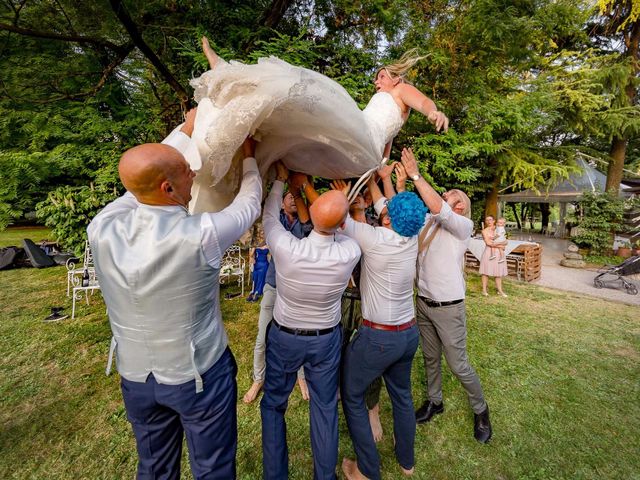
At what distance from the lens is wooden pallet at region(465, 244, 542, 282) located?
8695mm

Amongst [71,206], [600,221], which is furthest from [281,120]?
[600,221]

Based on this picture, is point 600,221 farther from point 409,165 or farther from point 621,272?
point 409,165

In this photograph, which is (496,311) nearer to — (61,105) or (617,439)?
(617,439)

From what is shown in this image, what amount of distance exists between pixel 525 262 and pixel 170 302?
9.97m

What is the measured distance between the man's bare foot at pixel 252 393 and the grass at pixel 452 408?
0.07 metres

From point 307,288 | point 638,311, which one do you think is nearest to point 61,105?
point 307,288

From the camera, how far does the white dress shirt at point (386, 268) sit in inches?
80.8

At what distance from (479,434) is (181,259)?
300cm

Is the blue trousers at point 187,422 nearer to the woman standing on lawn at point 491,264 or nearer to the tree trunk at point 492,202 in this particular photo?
the woman standing on lawn at point 491,264

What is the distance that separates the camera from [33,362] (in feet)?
13.6

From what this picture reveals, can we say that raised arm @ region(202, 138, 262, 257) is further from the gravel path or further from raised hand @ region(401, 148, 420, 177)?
the gravel path

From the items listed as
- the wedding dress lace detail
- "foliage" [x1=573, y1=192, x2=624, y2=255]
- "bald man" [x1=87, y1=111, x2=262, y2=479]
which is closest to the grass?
"bald man" [x1=87, y1=111, x2=262, y2=479]

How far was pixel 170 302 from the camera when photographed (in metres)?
1.28

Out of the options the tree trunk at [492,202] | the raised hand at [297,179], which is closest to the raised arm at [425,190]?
the raised hand at [297,179]
